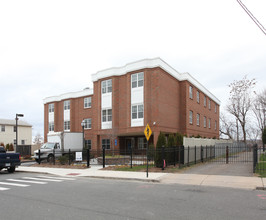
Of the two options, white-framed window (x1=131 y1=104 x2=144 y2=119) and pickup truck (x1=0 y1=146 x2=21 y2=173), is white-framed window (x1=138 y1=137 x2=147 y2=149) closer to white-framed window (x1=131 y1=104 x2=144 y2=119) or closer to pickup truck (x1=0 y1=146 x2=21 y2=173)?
white-framed window (x1=131 y1=104 x2=144 y2=119)

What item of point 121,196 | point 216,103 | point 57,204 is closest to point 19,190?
point 57,204

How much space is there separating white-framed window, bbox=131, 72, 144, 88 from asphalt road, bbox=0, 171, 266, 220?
18.6 metres

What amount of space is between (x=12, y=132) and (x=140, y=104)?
39574mm

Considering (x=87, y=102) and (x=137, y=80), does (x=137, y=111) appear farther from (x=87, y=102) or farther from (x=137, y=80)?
(x=87, y=102)

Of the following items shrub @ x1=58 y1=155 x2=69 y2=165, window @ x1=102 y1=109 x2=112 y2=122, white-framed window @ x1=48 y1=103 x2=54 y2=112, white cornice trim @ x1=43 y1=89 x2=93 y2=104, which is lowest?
shrub @ x1=58 y1=155 x2=69 y2=165

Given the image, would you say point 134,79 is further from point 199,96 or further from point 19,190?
point 19,190

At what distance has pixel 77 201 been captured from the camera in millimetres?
7867

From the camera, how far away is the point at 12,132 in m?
56.8

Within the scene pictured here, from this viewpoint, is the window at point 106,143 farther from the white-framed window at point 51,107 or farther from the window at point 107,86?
the white-framed window at point 51,107

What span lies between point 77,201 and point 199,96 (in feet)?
104

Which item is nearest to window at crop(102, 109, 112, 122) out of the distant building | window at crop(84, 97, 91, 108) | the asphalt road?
window at crop(84, 97, 91, 108)

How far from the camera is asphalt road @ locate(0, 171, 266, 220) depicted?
632 centimetres

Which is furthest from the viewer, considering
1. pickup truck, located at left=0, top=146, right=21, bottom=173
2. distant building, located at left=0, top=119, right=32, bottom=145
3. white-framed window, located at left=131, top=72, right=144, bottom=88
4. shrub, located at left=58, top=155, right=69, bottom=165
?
distant building, located at left=0, top=119, right=32, bottom=145

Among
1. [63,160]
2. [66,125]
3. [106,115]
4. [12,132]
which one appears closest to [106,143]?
[106,115]
